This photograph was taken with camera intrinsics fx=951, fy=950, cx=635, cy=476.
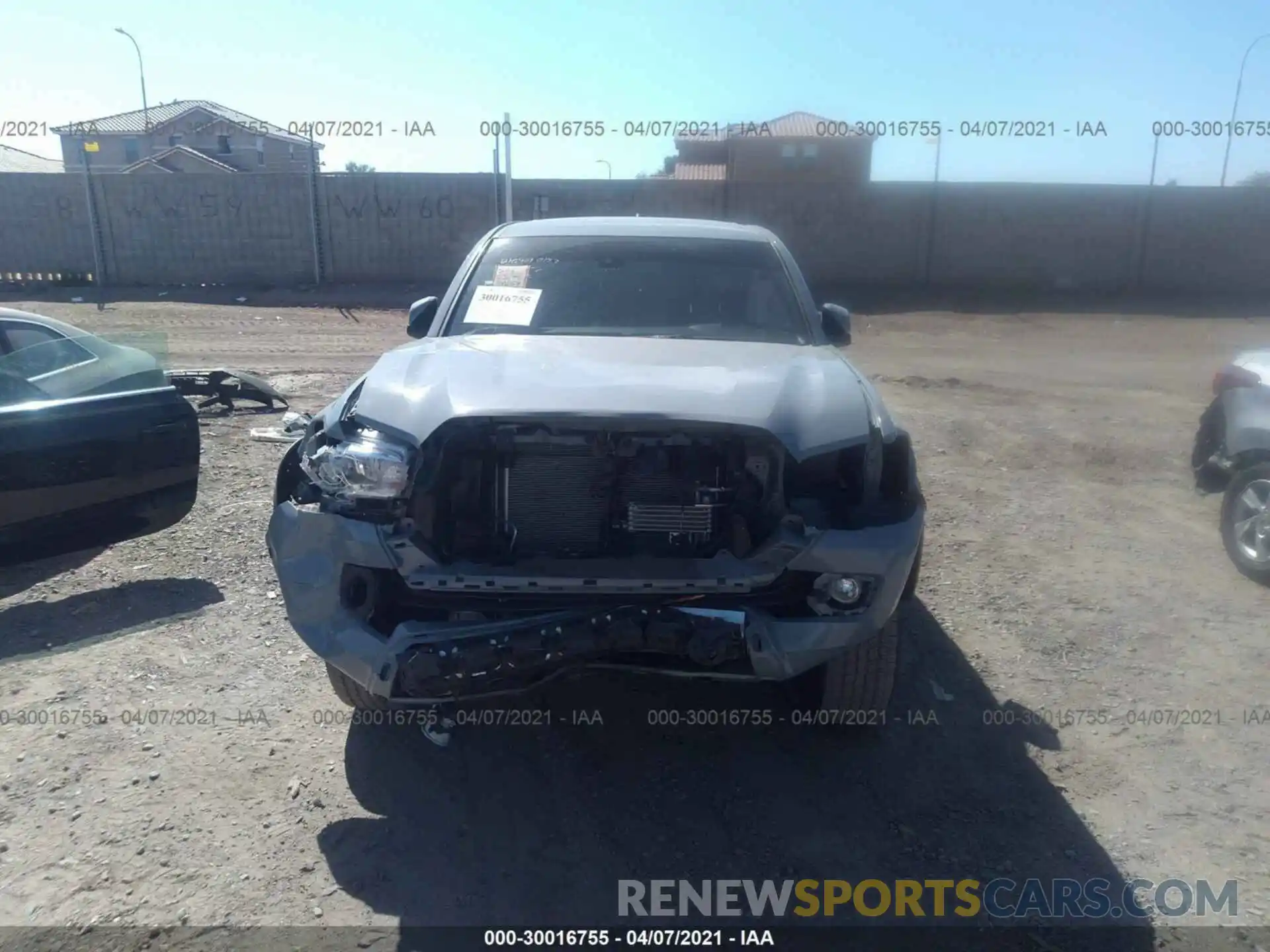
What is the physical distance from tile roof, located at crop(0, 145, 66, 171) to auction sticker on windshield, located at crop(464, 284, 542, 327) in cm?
3576

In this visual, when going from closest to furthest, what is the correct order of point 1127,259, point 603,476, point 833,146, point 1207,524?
point 603,476
point 1207,524
point 1127,259
point 833,146

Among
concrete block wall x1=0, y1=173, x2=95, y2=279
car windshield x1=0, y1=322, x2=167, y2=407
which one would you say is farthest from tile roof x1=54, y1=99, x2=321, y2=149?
car windshield x1=0, y1=322, x2=167, y2=407

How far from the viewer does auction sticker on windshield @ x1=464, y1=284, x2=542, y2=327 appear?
164 inches

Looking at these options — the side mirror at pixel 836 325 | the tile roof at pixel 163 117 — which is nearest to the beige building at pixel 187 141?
the tile roof at pixel 163 117

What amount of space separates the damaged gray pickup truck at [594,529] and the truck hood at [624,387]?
1cm

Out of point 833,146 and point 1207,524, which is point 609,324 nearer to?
point 1207,524

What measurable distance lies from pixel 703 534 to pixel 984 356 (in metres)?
11.5

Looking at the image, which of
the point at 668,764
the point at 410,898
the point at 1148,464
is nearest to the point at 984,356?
the point at 1148,464

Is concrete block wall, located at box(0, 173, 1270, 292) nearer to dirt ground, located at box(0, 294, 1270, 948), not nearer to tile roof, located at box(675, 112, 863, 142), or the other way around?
tile roof, located at box(675, 112, 863, 142)

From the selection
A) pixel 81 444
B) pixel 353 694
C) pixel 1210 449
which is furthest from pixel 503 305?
pixel 1210 449

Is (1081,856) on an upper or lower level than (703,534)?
lower

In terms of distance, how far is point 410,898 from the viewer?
2639mm

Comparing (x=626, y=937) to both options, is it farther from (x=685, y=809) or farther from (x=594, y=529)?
(x=594, y=529)

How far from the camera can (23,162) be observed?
39.2m
